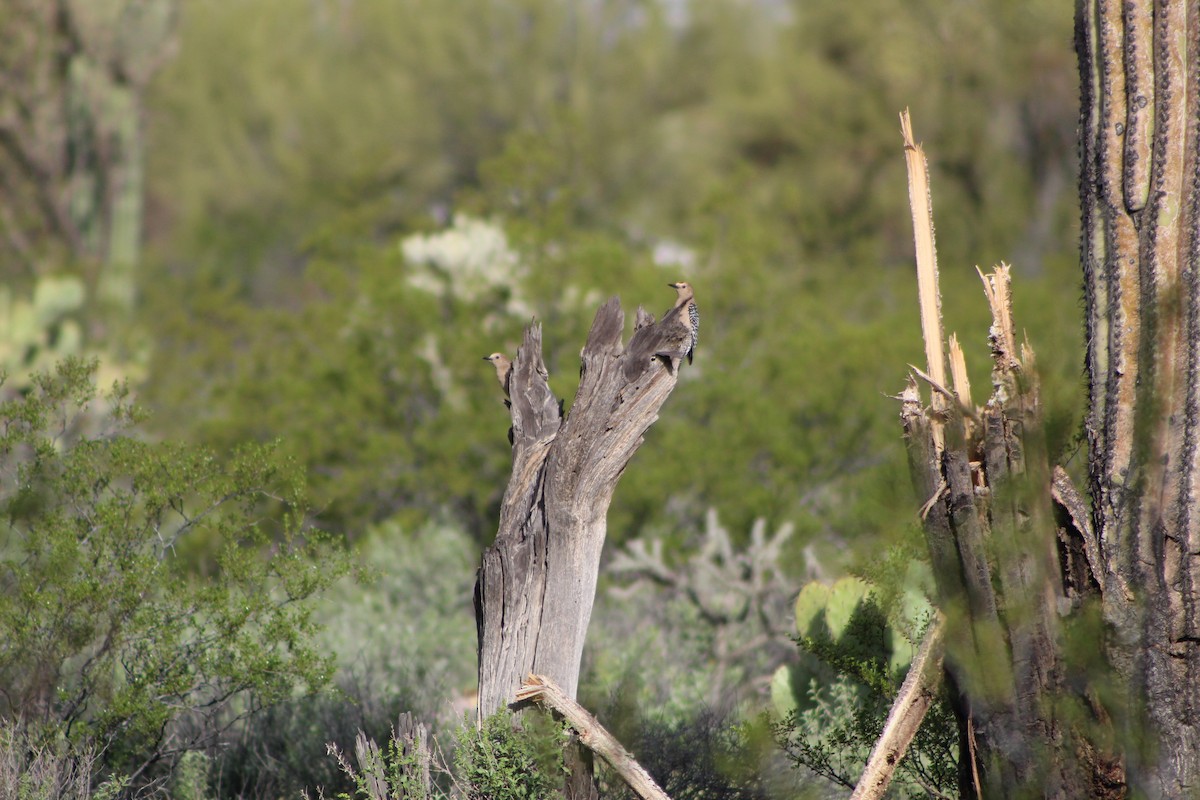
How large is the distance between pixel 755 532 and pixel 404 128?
64.2 feet

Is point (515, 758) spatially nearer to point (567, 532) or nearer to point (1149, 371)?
point (567, 532)

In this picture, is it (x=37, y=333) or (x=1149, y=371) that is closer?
(x=1149, y=371)

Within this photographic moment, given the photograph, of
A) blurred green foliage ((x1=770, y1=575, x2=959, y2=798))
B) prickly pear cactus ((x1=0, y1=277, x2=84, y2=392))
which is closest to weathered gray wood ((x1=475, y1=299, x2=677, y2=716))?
blurred green foliage ((x1=770, y1=575, x2=959, y2=798))

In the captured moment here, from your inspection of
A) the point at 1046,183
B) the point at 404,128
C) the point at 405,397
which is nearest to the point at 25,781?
the point at 405,397

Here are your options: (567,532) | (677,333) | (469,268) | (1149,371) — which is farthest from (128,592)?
(469,268)

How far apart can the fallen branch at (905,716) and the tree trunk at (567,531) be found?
1102 millimetres

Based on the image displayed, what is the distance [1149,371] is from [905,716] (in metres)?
1.37

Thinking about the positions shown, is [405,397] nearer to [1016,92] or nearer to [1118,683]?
[1118,683]

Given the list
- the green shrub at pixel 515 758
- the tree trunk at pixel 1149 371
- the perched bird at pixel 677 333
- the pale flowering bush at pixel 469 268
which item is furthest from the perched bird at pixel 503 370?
the pale flowering bush at pixel 469 268

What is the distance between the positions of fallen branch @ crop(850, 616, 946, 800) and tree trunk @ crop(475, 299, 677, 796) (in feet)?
3.62

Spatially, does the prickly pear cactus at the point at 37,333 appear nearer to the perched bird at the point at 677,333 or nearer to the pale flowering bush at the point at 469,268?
the pale flowering bush at the point at 469,268

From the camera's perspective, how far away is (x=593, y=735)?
3.98m

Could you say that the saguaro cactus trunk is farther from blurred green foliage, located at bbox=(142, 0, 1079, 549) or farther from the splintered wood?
blurred green foliage, located at bbox=(142, 0, 1079, 549)

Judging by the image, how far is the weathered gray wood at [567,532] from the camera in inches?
167
